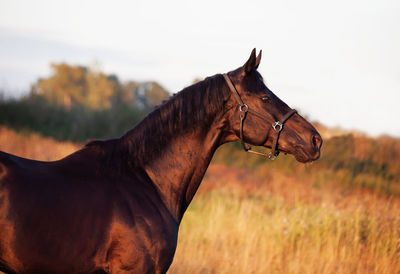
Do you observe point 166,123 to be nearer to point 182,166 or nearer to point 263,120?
point 182,166

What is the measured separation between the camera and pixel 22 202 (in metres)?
2.59

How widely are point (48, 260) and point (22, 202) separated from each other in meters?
0.41

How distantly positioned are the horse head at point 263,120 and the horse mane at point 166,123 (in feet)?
0.42

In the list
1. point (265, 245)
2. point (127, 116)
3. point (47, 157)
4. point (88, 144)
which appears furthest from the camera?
point (127, 116)

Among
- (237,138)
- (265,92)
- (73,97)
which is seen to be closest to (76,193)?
(237,138)

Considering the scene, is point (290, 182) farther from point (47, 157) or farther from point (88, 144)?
point (88, 144)

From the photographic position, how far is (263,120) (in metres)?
3.28

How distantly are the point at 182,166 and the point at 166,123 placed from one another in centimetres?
38

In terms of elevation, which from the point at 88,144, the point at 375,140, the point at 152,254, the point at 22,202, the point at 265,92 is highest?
the point at 375,140

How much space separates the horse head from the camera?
10.7ft

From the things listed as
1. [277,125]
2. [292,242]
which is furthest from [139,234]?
[292,242]

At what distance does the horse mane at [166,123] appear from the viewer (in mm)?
3152

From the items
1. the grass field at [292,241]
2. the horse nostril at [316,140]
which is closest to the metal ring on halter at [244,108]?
the horse nostril at [316,140]

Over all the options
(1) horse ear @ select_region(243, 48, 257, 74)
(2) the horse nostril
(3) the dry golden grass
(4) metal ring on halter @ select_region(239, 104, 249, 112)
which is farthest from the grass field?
(1) horse ear @ select_region(243, 48, 257, 74)
